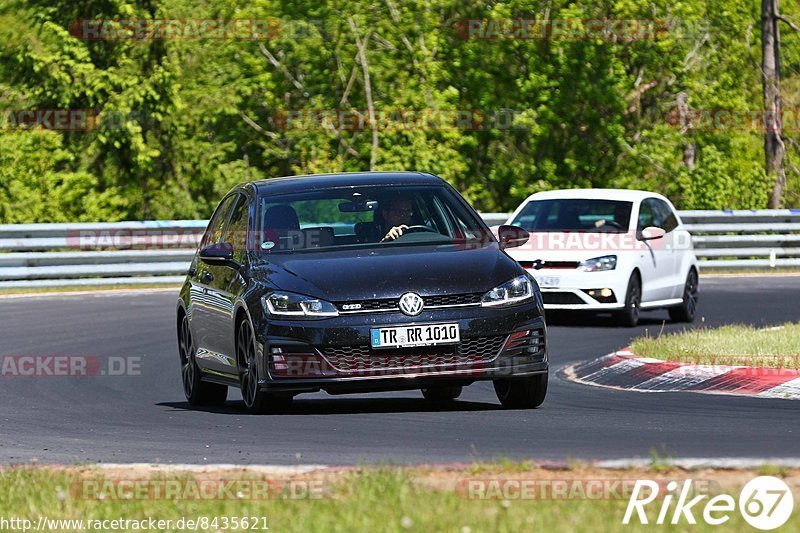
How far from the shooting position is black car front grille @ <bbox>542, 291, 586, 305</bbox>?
1958cm

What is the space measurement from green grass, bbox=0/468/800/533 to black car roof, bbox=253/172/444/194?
14.8 feet

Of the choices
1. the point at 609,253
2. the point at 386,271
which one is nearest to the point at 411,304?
the point at 386,271

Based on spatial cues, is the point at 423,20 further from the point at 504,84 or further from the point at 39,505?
the point at 39,505

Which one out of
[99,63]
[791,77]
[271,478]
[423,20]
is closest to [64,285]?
[99,63]

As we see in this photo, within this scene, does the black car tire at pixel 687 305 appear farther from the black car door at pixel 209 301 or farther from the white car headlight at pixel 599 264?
the black car door at pixel 209 301

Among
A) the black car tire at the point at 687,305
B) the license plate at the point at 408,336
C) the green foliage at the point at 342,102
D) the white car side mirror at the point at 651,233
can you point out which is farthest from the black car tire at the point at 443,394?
the green foliage at the point at 342,102

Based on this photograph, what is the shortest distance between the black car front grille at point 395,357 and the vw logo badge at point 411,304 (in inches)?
8.8

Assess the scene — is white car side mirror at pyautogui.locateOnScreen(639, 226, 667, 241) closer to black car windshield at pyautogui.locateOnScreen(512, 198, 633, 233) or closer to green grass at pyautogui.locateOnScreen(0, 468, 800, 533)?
black car windshield at pyautogui.locateOnScreen(512, 198, 633, 233)

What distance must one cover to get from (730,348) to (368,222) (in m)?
4.19

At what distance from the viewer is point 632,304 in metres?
19.8

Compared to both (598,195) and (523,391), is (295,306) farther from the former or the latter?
(598,195)

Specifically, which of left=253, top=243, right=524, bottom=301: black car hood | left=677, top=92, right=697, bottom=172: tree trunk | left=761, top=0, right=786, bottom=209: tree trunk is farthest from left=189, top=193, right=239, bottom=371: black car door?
left=677, top=92, right=697, bottom=172: tree trunk

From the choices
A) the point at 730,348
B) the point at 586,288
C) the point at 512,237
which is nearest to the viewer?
the point at 512,237

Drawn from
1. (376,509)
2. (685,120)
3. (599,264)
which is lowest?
(685,120)
